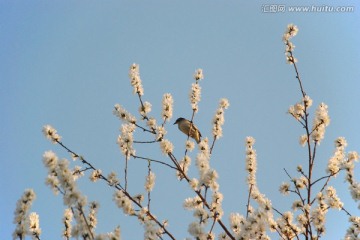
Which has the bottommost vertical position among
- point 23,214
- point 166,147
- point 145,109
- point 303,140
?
Result: point 23,214

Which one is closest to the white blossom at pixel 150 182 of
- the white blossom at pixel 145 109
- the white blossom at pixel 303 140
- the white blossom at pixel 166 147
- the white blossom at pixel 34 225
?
the white blossom at pixel 166 147

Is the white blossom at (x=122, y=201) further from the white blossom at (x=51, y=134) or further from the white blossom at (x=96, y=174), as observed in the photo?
the white blossom at (x=51, y=134)

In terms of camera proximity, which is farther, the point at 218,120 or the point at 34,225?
the point at 218,120

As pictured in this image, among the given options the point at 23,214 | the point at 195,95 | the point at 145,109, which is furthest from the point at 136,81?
the point at 23,214

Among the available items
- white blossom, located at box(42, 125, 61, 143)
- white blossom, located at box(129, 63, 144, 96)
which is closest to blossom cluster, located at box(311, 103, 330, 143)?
white blossom, located at box(129, 63, 144, 96)

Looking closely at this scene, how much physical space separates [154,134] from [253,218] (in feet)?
5.93

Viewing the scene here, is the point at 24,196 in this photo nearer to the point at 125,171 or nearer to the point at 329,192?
the point at 125,171

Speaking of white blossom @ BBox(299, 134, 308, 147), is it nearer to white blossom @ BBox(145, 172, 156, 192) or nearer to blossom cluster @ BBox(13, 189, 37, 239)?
white blossom @ BBox(145, 172, 156, 192)

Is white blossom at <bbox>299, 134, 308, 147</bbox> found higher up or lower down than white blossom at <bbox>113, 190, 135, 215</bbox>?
higher up

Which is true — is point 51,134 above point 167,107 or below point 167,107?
below

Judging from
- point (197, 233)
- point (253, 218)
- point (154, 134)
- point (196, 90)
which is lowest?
point (197, 233)

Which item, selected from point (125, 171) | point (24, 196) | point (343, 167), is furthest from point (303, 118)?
point (24, 196)

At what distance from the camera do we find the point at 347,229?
4.32m

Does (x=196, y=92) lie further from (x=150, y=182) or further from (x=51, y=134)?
(x=51, y=134)
